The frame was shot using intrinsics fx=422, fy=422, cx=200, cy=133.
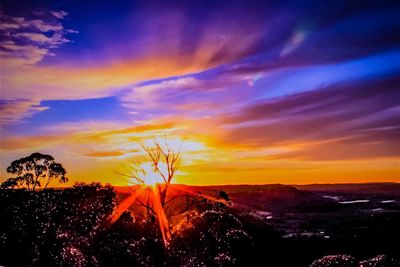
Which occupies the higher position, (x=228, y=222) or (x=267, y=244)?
(x=228, y=222)

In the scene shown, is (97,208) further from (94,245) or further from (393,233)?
(393,233)

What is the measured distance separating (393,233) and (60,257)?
5530 centimetres

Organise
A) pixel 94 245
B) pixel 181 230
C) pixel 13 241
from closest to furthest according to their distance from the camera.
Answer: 1. pixel 181 230
2. pixel 94 245
3. pixel 13 241

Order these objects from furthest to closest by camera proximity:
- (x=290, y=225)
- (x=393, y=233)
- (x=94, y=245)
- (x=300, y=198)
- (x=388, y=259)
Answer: (x=300, y=198) < (x=290, y=225) < (x=393, y=233) < (x=94, y=245) < (x=388, y=259)

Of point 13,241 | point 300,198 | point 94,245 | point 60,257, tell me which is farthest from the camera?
point 300,198

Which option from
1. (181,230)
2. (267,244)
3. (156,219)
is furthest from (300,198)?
(181,230)

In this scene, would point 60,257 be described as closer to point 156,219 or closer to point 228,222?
point 228,222

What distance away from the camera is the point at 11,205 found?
39156 mm

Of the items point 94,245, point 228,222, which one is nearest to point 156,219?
point 94,245

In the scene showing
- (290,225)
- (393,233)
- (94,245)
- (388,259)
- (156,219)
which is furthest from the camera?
(290,225)

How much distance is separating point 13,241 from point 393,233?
52591 millimetres

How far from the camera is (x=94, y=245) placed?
3016 centimetres

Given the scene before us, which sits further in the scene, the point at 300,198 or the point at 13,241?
the point at 300,198

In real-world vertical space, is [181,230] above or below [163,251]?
above
